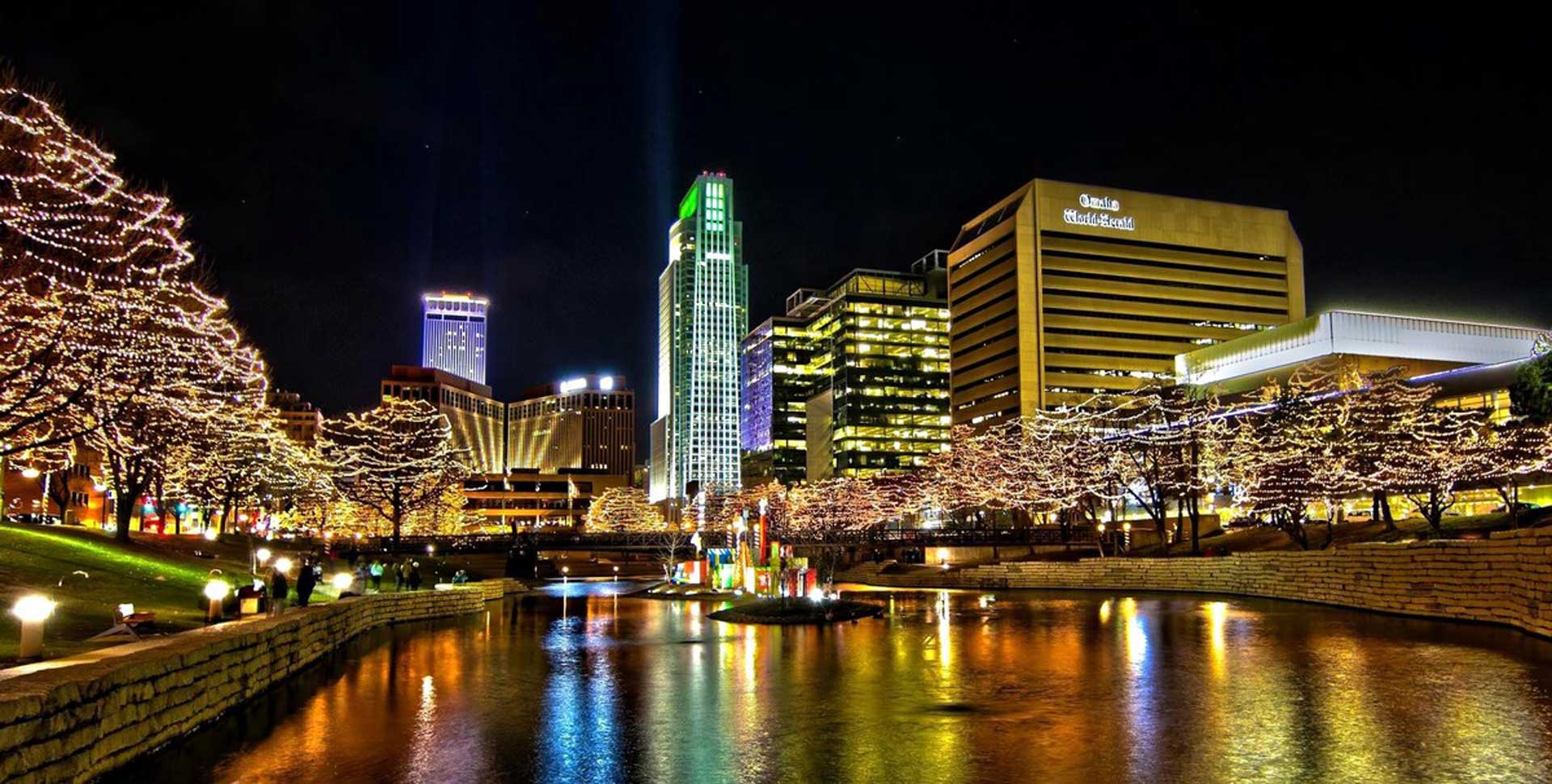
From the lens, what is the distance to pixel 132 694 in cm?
1342

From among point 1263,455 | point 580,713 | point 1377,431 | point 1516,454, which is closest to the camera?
point 580,713

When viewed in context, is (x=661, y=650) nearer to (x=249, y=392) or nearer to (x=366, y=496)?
(x=249, y=392)

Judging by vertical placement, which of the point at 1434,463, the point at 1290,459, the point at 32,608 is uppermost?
the point at 1290,459

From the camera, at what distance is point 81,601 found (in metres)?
23.8

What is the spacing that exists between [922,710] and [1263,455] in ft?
151

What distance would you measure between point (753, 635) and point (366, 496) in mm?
54878

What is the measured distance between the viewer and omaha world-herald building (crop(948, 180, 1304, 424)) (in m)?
166

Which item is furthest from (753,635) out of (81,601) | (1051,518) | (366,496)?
(1051,518)

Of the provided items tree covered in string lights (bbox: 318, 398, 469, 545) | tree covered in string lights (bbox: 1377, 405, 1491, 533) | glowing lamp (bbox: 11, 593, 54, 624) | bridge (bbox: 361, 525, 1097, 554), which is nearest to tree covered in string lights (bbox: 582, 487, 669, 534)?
bridge (bbox: 361, 525, 1097, 554)

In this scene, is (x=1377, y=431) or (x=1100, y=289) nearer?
(x=1377, y=431)

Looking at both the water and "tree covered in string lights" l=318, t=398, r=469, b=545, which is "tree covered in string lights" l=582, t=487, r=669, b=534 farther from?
the water

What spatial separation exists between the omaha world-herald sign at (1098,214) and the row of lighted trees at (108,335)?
446 ft

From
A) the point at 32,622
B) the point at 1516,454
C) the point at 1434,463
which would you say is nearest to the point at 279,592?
the point at 32,622

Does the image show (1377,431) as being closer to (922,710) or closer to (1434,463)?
(1434,463)
